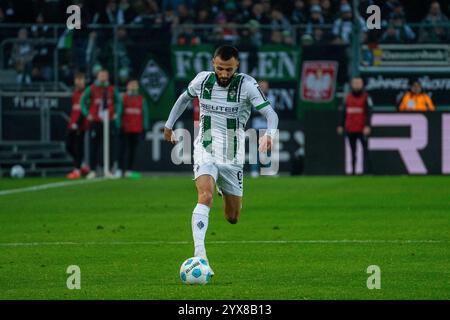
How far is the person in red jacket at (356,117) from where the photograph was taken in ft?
92.1

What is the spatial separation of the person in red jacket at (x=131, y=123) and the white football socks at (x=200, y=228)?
17462mm

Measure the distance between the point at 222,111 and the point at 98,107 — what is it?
16.9 m

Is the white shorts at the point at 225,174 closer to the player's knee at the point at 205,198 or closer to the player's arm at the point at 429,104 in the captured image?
the player's knee at the point at 205,198

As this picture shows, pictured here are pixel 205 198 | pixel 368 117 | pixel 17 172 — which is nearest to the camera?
pixel 205 198

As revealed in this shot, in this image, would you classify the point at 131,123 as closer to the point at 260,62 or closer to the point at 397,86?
the point at 260,62

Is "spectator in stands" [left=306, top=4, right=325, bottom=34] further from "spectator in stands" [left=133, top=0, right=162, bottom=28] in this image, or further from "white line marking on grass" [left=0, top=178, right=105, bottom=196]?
"white line marking on grass" [left=0, top=178, right=105, bottom=196]

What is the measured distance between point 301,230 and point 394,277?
504 centimetres

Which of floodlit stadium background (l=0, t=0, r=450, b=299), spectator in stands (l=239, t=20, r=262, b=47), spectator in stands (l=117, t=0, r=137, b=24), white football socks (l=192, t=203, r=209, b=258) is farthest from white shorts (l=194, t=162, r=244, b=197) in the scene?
spectator in stands (l=117, t=0, r=137, b=24)

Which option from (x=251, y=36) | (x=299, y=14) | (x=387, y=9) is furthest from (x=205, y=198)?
(x=299, y=14)

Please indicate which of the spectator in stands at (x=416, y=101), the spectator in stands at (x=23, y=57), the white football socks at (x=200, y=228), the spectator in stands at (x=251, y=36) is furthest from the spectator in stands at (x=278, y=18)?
the white football socks at (x=200, y=228)

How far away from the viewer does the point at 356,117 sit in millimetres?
28047

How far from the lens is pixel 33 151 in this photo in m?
30.4

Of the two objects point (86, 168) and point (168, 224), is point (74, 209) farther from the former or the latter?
point (86, 168)
